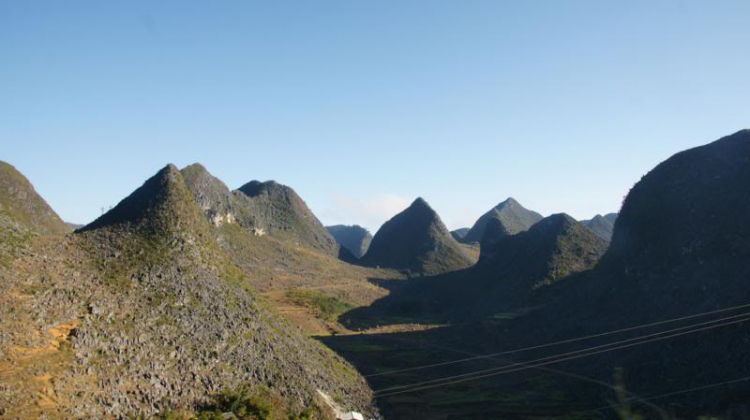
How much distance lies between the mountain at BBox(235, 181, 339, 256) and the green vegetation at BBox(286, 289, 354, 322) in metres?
37.0

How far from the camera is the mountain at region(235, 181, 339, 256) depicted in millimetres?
134875

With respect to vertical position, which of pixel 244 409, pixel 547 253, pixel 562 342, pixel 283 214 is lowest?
pixel 562 342

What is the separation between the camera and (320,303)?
8800 cm

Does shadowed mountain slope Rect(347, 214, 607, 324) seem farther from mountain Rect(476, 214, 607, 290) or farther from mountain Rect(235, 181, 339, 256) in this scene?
mountain Rect(235, 181, 339, 256)

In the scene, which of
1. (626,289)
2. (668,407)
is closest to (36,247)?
(668,407)

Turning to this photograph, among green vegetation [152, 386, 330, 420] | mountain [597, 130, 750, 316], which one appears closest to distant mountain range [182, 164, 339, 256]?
mountain [597, 130, 750, 316]

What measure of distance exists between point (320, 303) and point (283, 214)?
64699 mm

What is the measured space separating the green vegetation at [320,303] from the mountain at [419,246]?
165ft

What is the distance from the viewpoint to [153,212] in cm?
4409

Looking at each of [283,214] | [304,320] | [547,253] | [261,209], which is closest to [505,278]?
[547,253]

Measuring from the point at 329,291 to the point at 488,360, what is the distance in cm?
4544

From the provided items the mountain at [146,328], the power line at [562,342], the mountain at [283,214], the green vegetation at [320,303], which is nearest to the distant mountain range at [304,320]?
the mountain at [146,328]

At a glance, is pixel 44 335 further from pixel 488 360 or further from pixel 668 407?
pixel 488 360

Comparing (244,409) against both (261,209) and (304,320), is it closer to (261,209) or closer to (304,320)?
(304,320)
